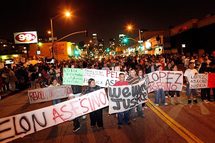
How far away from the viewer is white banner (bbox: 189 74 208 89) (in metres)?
12.3

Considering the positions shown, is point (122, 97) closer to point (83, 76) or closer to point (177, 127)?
point (177, 127)

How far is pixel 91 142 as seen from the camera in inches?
318

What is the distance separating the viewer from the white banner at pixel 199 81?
12.3 metres

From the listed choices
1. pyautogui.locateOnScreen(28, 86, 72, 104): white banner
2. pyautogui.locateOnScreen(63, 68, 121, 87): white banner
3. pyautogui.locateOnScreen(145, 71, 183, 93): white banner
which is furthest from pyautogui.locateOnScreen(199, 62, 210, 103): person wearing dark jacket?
pyautogui.locateOnScreen(28, 86, 72, 104): white banner

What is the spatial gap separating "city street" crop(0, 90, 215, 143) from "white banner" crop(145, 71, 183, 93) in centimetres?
158

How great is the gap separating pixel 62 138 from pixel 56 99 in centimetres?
335

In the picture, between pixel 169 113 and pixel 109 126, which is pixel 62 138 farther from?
pixel 169 113

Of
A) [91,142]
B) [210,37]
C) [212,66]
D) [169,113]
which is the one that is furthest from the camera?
[210,37]

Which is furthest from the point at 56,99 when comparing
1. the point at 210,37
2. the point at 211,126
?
the point at 210,37

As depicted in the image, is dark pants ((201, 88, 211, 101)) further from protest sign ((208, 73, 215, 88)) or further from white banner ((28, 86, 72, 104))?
white banner ((28, 86, 72, 104))

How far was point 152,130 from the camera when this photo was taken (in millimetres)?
8703

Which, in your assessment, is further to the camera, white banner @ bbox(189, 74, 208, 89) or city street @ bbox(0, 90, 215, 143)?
white banner @ bbox(189, 74, 208, 89)

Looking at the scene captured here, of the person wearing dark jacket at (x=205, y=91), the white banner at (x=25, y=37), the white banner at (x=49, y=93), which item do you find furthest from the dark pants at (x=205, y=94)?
the white banner at (x=25, y=37)

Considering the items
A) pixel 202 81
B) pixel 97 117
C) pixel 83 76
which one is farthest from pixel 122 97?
pixel 83 76
